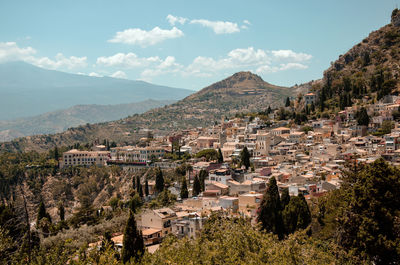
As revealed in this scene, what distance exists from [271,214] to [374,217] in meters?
8.85

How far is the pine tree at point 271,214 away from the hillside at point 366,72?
4735 centimetres

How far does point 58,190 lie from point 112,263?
6353 centimetres

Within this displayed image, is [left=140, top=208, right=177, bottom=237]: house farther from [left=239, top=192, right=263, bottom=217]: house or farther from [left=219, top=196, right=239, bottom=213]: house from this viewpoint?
[left=239, top=192, right=263, bottom=217]: house

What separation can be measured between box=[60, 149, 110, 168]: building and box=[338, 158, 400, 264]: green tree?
68.6 metres

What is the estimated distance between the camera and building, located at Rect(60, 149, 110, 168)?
86750mm

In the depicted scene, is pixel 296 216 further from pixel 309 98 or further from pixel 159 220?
pixel 309 98

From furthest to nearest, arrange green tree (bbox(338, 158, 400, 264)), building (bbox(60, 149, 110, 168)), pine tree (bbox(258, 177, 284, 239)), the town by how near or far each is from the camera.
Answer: building (bbox(60, 149, 110, 168))
the town
pine tree (bbox(258, 177, 284, 239))
green tree (bbox(338, 158, 400, 264))

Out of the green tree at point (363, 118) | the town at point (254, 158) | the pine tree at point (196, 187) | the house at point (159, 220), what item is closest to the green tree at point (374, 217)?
the town at point (254, 158)

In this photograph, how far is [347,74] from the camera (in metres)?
93.6

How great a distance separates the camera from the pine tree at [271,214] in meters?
30.1

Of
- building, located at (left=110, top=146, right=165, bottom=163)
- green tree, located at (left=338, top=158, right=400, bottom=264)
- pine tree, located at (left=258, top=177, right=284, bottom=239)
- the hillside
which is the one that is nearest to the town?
building, located at (left=110, top=146, right=165, bottom=163)

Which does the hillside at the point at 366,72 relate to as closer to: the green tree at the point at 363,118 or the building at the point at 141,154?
the green tree at the point at 363,118

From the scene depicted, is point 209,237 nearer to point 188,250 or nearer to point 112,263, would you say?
point 188,250

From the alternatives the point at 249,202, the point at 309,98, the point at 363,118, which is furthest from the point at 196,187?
the point at 309,98
